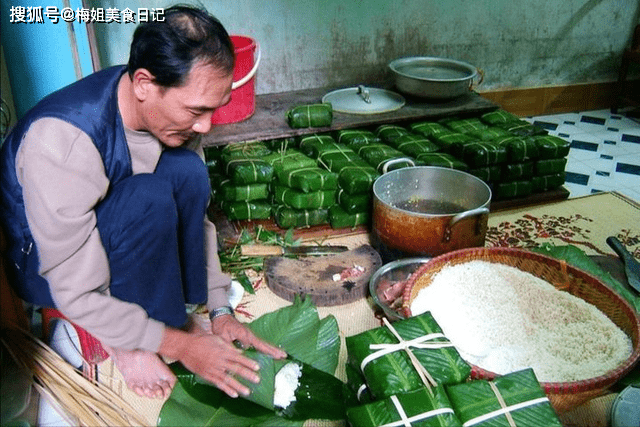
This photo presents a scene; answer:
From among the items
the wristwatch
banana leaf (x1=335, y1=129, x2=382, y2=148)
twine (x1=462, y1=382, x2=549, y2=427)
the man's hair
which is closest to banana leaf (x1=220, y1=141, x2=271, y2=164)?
banana leaf (x1=335, y1=129, x2=382, y2=148)

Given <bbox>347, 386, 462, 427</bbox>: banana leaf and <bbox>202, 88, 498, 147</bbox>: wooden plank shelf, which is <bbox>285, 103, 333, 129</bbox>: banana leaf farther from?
<bbox>347, 386, 462, 427</bbox>: banana leaf

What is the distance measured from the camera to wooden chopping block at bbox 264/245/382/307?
2346 mm

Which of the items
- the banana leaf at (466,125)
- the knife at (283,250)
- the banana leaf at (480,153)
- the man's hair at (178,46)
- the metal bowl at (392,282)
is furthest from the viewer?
the banana leaf at (466,125)

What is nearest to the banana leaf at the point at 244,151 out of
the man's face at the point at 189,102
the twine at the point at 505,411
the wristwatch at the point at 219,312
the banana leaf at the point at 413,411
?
the wristwatch at the point at 219,312

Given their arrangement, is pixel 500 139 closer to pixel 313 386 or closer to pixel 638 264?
pixel 638 264

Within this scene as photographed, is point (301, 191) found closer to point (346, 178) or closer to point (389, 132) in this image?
point (346, 178)

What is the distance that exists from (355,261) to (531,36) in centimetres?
279

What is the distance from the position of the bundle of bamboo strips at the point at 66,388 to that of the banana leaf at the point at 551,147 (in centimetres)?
241

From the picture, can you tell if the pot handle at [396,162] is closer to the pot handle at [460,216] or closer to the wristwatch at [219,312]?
the pot handle at [460,216]

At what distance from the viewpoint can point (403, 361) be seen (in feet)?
5.10

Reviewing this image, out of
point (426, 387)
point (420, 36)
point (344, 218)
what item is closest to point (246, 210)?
point (344, 218)

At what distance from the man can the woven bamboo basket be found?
0.62 m

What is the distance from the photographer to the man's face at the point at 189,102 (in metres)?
1.41

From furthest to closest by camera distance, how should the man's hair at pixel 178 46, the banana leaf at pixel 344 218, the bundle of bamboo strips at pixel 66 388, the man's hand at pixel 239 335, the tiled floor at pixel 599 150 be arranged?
the tiled floor at pixel 599 150 < the banana leaf at pixel 344 218 < the man's hand at pixel 239 335 < the bundle of bamboo strips at pixel 66 388 < the man's hair at pixel 178 46
